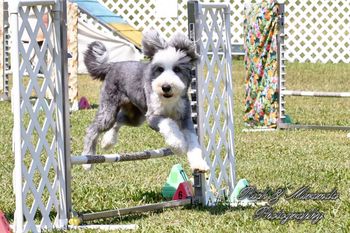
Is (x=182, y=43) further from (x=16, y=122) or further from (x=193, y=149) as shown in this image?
(x=16, y=122)

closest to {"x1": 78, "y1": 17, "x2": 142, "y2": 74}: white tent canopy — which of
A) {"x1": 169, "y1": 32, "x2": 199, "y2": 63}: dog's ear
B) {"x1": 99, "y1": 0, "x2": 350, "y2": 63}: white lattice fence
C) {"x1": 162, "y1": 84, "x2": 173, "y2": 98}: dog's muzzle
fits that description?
{"x1": 99, "y1": 0, "x2": 350, "y2": 63}: white lattice fence

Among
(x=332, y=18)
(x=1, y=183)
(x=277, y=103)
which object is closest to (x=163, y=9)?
(x=277, y=103)

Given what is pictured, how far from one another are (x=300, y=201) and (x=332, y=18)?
1562 centimetres

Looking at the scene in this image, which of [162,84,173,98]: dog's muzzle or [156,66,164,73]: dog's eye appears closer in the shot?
[162,84,173,98]: dog's muzzle

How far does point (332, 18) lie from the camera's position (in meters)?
21.2

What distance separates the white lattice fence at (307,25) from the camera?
68.6ft

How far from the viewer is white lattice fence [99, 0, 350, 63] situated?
20.9 m

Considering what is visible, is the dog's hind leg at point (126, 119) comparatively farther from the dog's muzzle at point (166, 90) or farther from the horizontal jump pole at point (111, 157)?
the dog's muzzle at point (166, 90)

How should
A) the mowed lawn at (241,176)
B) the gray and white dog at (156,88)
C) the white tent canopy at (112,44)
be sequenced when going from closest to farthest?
the mowed lawn at (241,176) → the gray and white dog at (156,88) → the white tent canopy at (112,44)

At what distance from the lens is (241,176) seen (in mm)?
7398

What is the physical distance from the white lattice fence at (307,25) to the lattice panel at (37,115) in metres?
15.6

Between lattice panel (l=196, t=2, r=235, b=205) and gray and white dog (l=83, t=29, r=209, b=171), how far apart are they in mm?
398
